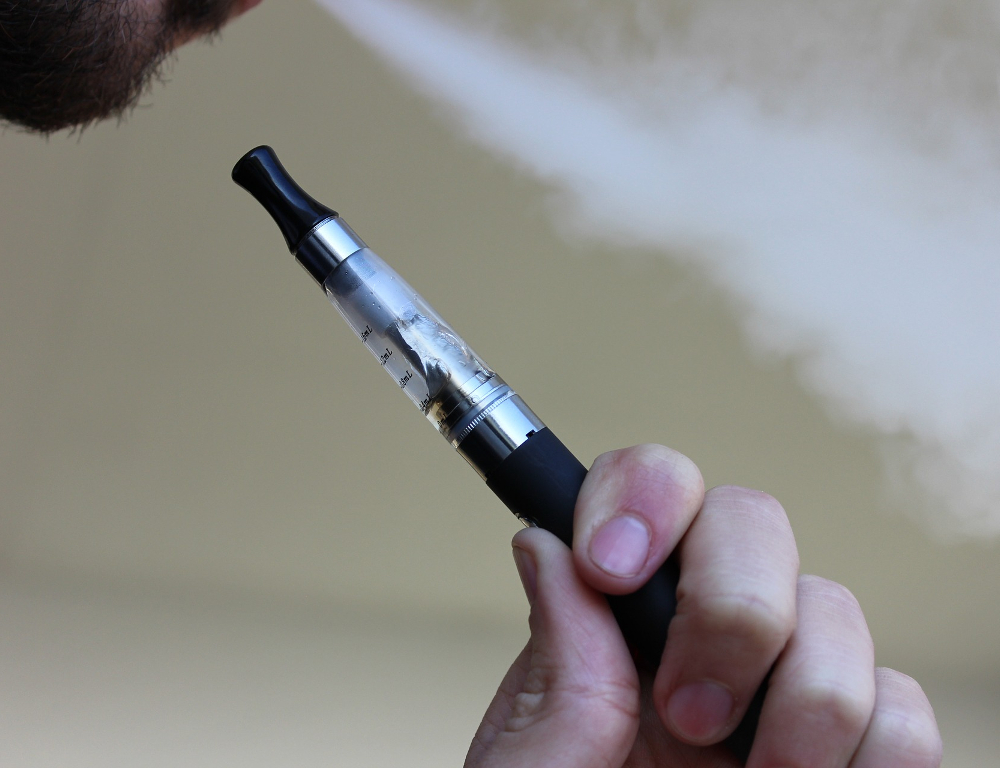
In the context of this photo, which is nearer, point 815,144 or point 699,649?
point 699,649

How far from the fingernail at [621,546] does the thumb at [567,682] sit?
22mm

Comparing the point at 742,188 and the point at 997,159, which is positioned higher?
the point at 742,188

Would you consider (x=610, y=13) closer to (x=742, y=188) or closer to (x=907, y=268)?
(x=742, y=188)

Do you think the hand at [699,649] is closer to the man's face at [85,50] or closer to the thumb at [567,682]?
the thumb at [567,682]

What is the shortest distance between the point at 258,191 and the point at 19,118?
0.58 m

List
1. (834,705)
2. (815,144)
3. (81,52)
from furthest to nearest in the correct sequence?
(815,144)
(81,52)
(834,705)

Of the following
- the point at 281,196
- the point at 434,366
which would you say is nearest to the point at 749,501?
the point at 434,366

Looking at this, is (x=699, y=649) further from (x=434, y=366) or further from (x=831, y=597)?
(x=434, y=366)


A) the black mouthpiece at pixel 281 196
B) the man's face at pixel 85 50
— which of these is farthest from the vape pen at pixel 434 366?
the man's face at pixel 85 50

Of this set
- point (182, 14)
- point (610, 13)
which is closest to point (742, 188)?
point (610, 13)

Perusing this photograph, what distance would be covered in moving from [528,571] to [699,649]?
10cm

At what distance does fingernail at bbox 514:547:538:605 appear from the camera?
41cm

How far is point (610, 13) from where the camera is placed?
3.43 ft

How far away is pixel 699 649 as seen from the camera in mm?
360
